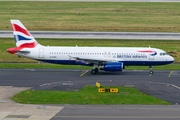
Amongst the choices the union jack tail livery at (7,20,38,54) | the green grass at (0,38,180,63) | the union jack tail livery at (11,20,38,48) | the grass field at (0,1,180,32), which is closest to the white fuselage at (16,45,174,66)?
the union jack tail livery at (7,20,38,54)

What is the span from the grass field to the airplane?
39.9 meters

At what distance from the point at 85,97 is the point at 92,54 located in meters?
17.8

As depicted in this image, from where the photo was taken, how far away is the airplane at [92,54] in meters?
43.2

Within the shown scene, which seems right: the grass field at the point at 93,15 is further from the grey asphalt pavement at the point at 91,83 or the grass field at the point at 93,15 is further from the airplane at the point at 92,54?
the grey asphalt pavement at the point at 91,83

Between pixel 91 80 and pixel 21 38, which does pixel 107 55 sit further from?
pixel 21 38

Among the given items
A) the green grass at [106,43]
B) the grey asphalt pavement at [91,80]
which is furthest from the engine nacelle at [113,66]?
the green grass at [106,43]

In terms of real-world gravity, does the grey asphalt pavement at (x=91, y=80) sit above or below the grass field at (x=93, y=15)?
below

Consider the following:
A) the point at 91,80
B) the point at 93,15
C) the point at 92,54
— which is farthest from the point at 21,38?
the point at 93,15

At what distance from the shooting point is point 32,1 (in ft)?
445

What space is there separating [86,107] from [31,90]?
9095mm

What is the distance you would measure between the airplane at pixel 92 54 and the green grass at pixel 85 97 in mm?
13806

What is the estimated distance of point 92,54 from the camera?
43.9 metres

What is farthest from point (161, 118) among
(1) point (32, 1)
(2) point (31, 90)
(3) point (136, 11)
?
(1) point (32, 1)

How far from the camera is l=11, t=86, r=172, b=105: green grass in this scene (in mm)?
24953
